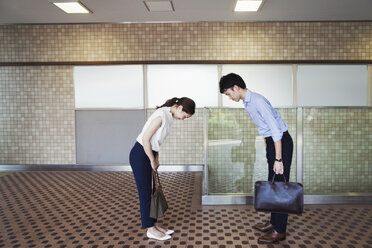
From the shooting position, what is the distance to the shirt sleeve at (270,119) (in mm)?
1913

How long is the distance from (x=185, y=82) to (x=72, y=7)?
2078 millimetres

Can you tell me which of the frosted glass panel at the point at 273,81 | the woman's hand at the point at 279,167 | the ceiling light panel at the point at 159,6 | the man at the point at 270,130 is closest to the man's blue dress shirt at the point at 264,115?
the man at the point at 270,130

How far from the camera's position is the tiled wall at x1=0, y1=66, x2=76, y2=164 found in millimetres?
Result: 4820

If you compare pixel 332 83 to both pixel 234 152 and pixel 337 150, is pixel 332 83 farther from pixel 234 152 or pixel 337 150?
pixel 234 152

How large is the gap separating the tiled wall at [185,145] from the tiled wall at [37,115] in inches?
67.3

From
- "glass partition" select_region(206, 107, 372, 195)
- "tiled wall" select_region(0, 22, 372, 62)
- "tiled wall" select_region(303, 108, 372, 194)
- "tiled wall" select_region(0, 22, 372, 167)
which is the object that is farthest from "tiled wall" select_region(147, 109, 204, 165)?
"tiled wall" select_region(303, 108, 372, 194)

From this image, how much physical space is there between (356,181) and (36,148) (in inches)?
196

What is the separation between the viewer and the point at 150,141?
6.67ft

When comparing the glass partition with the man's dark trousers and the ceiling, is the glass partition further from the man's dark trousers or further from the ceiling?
the ceiling

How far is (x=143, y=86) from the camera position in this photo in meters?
4.80

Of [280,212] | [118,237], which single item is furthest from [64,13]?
[280,212]

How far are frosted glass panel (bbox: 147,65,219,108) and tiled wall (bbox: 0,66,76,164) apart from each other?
150 centimetres

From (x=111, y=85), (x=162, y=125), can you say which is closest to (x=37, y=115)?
(x=111, y=85)

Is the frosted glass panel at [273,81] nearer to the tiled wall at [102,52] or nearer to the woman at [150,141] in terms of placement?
the tiled wall at [102,52]
